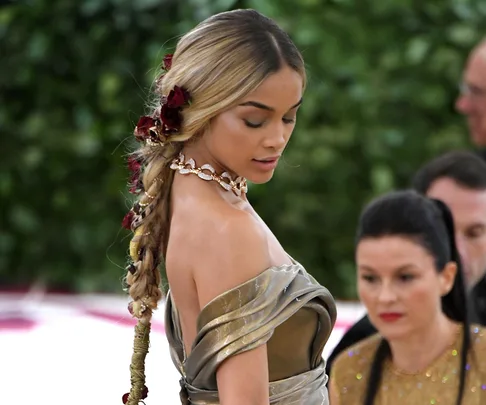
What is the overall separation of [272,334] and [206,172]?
24 centimetres

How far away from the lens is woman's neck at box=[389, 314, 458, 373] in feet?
7.40

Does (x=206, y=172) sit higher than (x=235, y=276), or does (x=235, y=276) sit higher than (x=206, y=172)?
(x=206, y=172)

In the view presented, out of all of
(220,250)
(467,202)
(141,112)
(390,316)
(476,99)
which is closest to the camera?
(220,250)

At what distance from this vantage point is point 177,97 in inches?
57.1

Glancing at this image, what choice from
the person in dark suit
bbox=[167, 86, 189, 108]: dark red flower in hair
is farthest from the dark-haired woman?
bbox=[167, 86, 189, 108]: dark red flower in hair

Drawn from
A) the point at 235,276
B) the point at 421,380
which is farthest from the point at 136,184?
the point at 421,380

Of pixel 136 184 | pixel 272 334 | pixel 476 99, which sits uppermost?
pixel 476 99

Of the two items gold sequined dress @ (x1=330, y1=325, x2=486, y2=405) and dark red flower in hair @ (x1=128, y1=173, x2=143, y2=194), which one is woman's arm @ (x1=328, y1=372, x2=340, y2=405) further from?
dark red flower in hair @ (x1=128, y1=173, x2=143, y2=194)

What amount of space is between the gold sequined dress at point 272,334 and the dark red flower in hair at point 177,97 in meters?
0.26

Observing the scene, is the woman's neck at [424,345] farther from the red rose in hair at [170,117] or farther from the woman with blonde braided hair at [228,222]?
the red rose in hair at [170,117]

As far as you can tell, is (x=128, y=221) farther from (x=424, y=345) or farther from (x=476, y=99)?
(x=476, y=99)

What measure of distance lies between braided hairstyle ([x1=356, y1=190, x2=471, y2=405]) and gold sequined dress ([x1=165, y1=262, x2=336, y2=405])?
737mm

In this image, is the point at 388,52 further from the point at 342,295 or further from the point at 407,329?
the point at 407,329

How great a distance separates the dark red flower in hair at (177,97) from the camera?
1452mm
